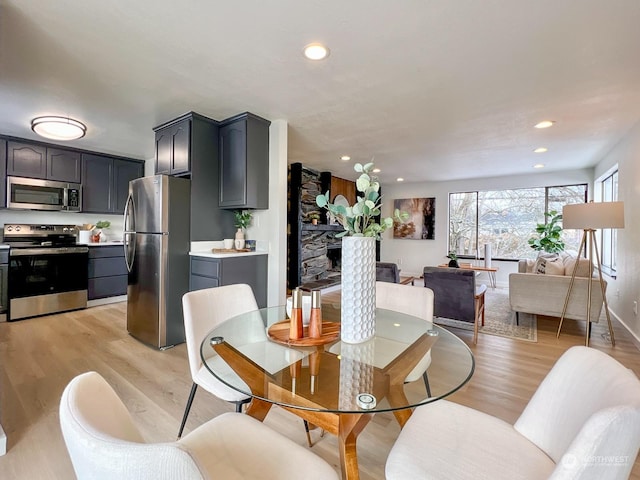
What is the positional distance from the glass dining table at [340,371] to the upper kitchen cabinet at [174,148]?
2.26 m

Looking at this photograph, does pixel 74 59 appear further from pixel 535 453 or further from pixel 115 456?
pixel 535 453

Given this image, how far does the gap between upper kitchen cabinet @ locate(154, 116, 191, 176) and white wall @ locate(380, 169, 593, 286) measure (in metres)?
5.87

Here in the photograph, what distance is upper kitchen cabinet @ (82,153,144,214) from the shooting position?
4.74m

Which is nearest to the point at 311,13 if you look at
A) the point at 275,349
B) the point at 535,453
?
the point at 275,349

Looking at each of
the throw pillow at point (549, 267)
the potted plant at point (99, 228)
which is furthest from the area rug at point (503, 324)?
the potted plant at point (99, 228)

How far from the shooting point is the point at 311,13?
1747 mm

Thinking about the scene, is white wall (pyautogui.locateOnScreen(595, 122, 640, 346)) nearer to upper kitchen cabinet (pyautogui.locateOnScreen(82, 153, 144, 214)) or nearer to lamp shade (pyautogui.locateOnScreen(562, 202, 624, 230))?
lamp shade (pyautogui.locateOnScreen(562, 202, 624, 230))

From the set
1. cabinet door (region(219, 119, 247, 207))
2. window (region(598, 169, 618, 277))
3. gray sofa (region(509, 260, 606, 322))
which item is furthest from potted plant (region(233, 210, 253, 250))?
window (region(598, 169, 618, 277))

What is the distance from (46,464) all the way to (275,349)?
1.35 m

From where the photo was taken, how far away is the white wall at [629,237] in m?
3.35

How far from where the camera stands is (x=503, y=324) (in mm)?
3945

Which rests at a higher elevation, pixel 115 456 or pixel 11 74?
pixel 11 74

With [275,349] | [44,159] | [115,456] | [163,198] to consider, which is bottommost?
[275,349]

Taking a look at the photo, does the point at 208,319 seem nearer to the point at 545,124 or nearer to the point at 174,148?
the point at 174,148
